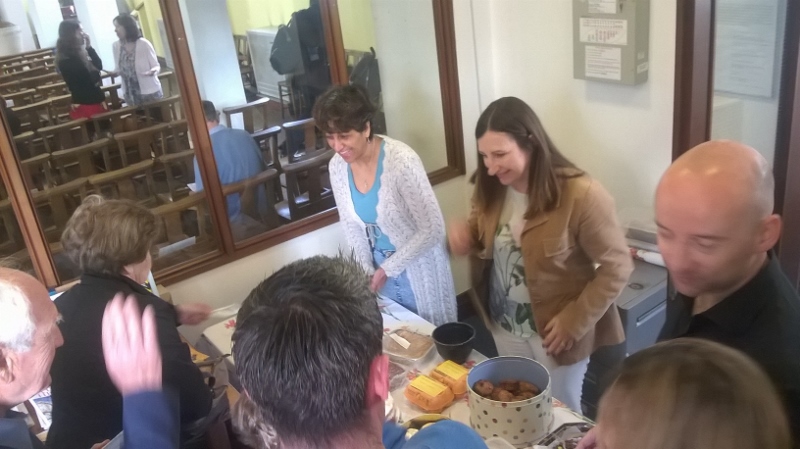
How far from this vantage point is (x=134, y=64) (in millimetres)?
2432

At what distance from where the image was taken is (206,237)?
106 inches

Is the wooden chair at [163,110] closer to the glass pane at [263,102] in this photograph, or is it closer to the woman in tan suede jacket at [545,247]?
the glass pane at [263,102]

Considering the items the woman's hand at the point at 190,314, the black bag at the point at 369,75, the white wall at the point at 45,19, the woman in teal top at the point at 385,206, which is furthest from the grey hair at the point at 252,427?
the black bag at the point at 369,75

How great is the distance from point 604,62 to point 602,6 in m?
0.22

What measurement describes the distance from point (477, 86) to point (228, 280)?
1.57 m

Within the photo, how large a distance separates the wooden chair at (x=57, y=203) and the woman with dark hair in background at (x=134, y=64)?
1.27ft

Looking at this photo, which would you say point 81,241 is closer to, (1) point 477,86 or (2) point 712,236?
(2) point 712,236

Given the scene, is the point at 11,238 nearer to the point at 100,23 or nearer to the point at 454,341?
the point at 100,23

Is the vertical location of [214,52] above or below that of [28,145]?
above

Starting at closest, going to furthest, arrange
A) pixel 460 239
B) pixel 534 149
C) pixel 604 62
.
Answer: pixel 534 149 < pixel 460 239 < pixel 604 62

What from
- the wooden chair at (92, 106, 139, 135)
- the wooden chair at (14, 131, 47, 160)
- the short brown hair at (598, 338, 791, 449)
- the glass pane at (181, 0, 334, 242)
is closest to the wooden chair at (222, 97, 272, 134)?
the glass pane at (181, 0, 334, 242)

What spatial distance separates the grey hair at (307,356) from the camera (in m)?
0.87

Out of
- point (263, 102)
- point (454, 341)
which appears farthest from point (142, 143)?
point (454, 341)

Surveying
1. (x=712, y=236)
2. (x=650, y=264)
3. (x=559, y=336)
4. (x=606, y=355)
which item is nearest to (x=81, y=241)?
(x=559, y=336)
